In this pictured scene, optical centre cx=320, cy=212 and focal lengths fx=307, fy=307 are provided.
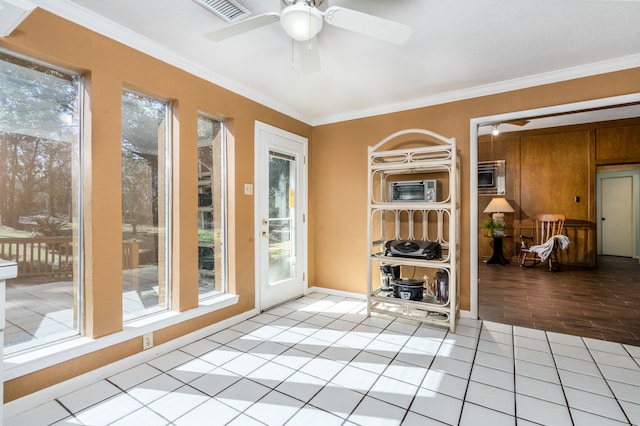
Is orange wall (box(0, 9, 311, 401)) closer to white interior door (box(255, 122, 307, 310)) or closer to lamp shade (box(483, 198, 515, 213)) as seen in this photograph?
white interior door (box(255, 122, 307, 310))

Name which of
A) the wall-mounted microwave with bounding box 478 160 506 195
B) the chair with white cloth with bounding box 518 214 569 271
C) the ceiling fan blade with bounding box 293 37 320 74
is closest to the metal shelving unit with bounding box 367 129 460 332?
the ceiling fan blade with bounding box 293 37 320 74

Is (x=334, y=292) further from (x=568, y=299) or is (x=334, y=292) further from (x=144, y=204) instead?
(x=568, y=299)

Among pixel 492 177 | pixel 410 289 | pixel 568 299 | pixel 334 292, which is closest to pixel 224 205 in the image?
pixel 334 292

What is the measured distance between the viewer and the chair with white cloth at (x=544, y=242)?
5.42m

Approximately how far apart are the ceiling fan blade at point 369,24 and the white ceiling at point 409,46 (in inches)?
10.8

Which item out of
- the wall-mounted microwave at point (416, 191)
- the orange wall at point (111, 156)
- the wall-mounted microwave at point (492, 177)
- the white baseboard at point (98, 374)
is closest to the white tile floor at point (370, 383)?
the white baseboard at point (98, 374)

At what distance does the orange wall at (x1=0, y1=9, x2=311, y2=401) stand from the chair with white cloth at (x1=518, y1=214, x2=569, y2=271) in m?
5.43

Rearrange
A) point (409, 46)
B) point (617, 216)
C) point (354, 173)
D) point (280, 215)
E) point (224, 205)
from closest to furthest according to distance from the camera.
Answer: point (409, 46)
point (224, 205)
point (280, 215)
point (354, 173)
point (617, 216)

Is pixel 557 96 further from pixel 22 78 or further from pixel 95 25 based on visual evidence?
pixel 22 78

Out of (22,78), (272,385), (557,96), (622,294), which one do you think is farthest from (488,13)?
(622,294)

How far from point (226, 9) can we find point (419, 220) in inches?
110

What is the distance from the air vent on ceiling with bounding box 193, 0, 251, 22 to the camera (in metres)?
1.82

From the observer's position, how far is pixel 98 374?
2.02 m

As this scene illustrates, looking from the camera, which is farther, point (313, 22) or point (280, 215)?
point (280, 215)
